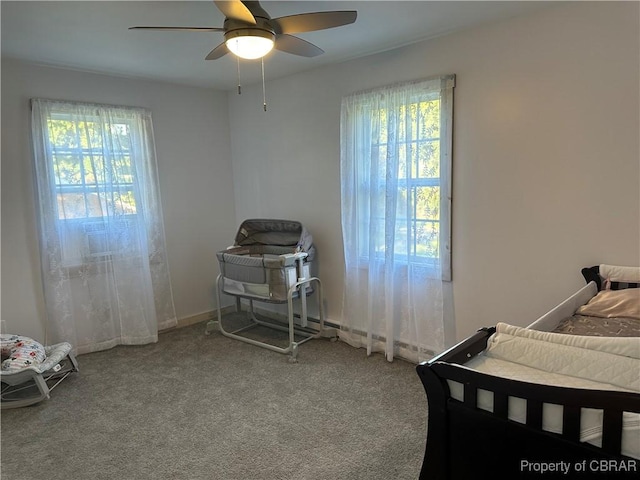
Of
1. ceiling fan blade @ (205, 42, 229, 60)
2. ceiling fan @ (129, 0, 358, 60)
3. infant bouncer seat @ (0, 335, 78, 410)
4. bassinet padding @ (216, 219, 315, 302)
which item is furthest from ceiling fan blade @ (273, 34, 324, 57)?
infant bouncer seat @ (0, 335, 78, 410)

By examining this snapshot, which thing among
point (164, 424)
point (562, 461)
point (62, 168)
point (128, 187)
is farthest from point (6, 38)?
point (562, 461)

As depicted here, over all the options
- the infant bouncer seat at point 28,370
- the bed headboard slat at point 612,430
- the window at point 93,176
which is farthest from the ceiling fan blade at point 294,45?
the infant bouncer seat at point 28,370

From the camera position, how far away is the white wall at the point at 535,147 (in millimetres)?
2318

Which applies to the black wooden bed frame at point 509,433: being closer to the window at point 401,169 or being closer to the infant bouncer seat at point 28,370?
the window at point 401,169

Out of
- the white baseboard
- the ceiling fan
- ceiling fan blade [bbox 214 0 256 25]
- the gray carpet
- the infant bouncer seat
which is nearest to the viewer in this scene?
ceiling fan blade [bbox 214 0 256 25]

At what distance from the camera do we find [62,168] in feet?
11.3

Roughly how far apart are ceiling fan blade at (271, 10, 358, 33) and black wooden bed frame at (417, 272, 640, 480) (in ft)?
5.01

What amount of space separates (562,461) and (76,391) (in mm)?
3053

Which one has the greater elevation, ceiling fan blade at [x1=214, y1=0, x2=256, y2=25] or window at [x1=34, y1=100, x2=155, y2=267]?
ceiling fan blade at [x1=214, y1=0, x2=256, y2=25]

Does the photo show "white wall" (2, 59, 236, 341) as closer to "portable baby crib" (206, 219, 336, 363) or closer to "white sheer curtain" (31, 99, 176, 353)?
"white sheer curtain" (31, 99, 176, 353)

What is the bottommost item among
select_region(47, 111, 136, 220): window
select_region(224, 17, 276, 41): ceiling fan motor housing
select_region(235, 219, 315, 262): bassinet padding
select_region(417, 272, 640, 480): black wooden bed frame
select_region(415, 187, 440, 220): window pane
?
select_region(417, 272, 640, 480): black wooden bed frame

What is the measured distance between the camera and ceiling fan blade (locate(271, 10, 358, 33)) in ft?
6.47

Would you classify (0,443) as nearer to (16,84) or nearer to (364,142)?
(16,84)

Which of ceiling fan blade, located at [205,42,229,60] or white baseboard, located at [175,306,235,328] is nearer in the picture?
ceiling fan blade, located at [205,42,229,60]
